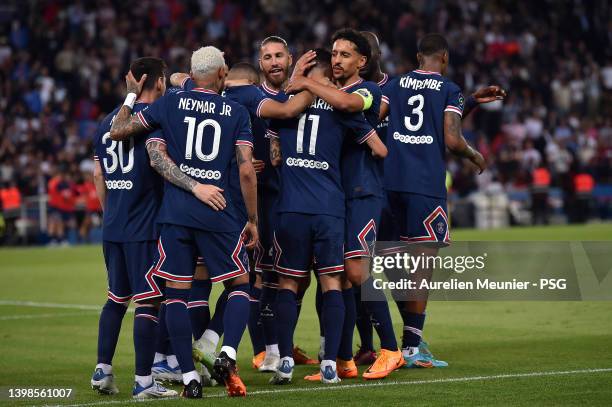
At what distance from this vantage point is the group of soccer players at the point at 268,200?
8.35 metres

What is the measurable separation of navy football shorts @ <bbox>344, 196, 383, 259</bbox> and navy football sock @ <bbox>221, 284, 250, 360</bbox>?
1.02 m

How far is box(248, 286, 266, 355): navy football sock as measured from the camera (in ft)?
32.6

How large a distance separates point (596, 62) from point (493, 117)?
17.6 feet

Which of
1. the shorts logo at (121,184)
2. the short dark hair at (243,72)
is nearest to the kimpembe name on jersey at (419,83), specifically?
the short dark hair at (243,72)

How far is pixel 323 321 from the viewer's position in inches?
352

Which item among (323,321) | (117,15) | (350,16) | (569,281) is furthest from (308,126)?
(350,16)

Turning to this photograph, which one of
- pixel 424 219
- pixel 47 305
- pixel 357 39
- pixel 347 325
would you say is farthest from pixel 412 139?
pixel 47 305

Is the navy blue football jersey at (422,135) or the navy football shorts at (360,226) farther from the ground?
the navy blue football jersey at (422,135)

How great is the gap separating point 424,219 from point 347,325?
130 cm

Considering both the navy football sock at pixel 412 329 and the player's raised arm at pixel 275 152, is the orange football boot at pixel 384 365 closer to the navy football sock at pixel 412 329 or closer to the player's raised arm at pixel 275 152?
the navy football sock at pixel 412 329

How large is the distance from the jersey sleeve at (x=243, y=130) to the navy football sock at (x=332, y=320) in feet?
4.37

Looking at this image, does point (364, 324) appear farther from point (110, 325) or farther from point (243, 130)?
point (243, 130)

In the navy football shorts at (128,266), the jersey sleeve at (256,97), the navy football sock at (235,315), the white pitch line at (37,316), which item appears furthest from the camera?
the white pitch line at (37,316)

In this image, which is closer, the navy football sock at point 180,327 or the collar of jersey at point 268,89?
the navy football sock at point 180,327
